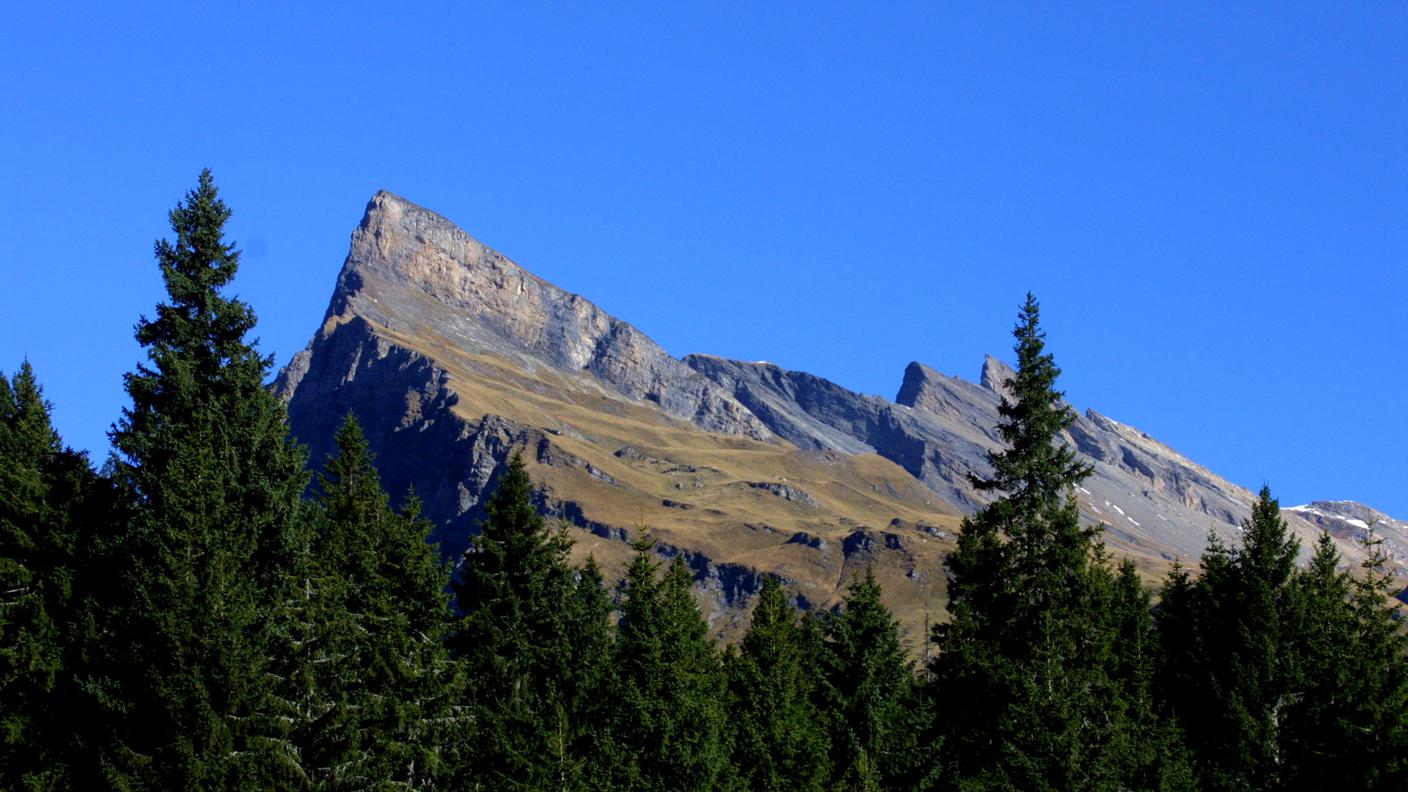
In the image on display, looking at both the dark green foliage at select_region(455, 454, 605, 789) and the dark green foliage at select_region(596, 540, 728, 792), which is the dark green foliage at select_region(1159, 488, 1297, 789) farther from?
the dark green foliage at select_region(455, 454, 605, 789)

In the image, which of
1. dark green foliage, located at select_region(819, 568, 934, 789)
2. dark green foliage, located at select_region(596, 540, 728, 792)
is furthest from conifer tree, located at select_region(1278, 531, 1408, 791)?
dark green foliage, located at select_region(596, 540, 728, 792)

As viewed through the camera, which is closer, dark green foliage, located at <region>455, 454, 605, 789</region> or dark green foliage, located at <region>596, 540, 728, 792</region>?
dark green foliage, located at <region>455, 454, 605, 789</region>

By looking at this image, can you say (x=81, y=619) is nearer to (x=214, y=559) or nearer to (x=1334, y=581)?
(x=214, y=559)

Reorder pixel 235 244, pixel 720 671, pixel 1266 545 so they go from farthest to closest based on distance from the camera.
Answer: pixel 1266 545 → pixel 720 671 → pixel 235 244

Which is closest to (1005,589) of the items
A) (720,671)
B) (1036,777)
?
(1036,777)

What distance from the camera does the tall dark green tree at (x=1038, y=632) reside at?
2216 inches

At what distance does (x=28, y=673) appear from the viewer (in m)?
54.2

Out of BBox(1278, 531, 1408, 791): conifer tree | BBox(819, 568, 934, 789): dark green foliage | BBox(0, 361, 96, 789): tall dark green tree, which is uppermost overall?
BBox(1278, 531, 1408, 791): conifer tree

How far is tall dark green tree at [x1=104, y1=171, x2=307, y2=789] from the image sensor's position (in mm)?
49031

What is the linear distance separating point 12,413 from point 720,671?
3013 cm

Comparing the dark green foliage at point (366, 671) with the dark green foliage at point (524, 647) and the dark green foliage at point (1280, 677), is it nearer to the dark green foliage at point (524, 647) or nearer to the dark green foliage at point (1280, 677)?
the dark green foliage at point (524, 647)

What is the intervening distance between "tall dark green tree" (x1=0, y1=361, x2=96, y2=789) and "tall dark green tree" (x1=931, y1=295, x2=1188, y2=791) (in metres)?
29.3

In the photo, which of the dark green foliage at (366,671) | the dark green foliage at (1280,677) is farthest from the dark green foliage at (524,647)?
the dark green foliage at (1280,677)

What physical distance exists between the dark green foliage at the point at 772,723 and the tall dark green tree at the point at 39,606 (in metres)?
21.1
